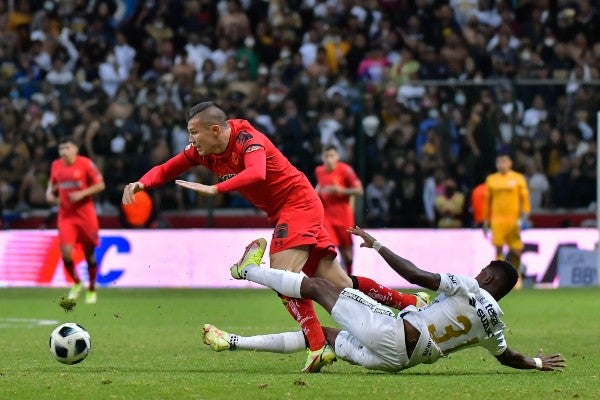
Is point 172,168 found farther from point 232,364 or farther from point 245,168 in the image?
point 232,364

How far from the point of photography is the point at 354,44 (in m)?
28.0

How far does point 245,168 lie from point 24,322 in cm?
742

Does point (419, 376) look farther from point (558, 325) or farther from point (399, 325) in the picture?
point (558, 325)

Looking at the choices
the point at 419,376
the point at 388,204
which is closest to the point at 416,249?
the point at 388,204

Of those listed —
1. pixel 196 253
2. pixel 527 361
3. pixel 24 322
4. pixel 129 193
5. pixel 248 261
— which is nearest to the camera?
pixel 248 261

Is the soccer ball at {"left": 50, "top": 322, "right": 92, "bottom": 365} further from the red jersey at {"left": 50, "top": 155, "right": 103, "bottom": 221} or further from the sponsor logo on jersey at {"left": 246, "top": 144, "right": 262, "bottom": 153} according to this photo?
the red jersey at {"left": 50, "top": 155, "right": 103, "bottom": 221}

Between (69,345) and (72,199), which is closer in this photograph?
(69,345)

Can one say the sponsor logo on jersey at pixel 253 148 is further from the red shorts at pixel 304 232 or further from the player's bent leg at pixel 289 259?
the player's bent leg at pixel 289 259

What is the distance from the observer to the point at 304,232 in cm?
1105

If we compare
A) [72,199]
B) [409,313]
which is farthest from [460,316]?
[72,199]

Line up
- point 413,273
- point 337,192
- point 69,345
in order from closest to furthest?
Answer: point 413,273, point 69,345, point 337,192

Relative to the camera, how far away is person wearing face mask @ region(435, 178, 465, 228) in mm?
24516

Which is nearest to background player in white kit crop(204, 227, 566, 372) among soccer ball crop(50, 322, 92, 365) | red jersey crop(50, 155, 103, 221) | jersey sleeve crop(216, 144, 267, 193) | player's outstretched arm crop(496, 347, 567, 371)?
player's outstretched arm crop(496, 347, 567, 371)

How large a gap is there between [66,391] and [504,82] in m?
16.6
